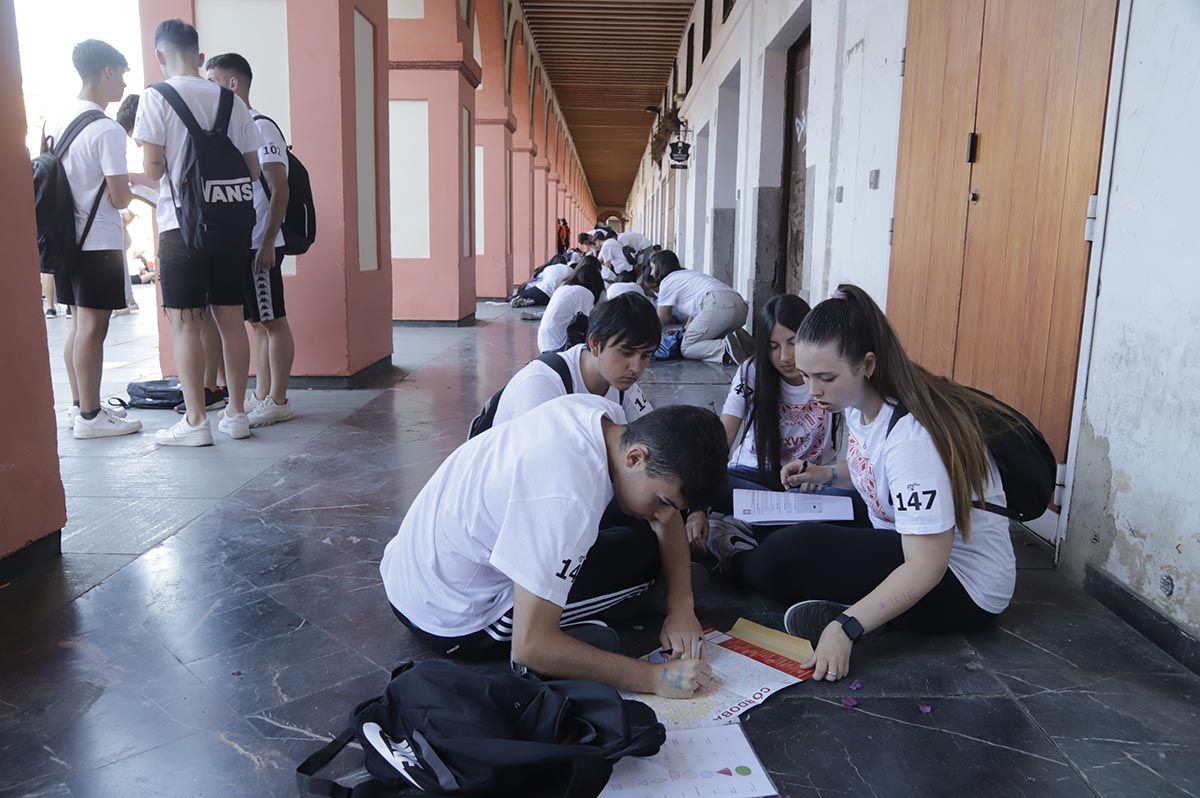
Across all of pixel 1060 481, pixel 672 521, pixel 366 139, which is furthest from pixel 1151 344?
pixel 366 139

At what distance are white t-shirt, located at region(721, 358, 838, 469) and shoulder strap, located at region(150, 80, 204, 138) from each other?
98.9 inches

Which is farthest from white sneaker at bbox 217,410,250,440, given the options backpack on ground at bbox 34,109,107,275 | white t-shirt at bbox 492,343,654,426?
white t-shirt at bbox 492,343,654,426

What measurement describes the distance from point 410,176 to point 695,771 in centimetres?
809

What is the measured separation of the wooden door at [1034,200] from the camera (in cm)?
261

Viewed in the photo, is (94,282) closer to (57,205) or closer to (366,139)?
(57,205)

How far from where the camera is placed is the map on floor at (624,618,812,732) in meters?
1.84

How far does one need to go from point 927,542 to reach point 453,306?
303 inches

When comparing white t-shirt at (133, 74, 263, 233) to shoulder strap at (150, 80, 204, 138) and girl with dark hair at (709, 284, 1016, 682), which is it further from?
girl with dark hair at (709, 284, 1016, 682)

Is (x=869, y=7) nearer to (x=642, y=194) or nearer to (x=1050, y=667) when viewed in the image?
(x=1050, y=667)

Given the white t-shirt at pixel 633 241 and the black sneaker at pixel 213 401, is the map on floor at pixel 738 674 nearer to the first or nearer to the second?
the black sneaker at pixel 213 401

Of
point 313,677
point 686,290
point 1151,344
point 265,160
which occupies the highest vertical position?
point 265,160

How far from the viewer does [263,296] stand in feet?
14.9

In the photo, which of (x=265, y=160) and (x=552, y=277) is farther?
(x=552, y=277)

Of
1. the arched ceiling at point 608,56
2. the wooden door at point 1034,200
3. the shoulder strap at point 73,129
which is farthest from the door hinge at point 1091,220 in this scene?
the arched ceiling at point 608,56
